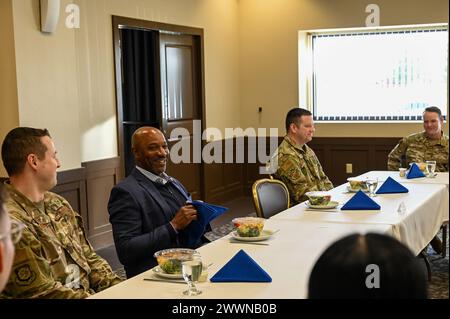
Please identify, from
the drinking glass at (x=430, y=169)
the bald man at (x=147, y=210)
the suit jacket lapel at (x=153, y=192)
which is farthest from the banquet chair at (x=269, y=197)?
the drinking glass at (x=430, y=169)

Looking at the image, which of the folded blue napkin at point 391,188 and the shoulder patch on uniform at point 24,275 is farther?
the folded blue napkin at point 391,188

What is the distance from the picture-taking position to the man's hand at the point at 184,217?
2.90m

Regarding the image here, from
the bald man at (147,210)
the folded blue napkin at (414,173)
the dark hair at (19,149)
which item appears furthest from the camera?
the folded blue napkin at (414,173)

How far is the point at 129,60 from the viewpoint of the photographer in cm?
662

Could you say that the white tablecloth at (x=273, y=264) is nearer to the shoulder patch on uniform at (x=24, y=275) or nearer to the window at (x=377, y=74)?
the shoulder patch on uniform at (x=24, y=275)

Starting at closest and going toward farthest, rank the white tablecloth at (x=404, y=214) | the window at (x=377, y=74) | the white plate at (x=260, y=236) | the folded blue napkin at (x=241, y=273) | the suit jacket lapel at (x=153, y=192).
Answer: the folded blue napkin at (x=241, y=273) < the white plate at (x=260, y=236) < the suit jacket lapel at (x=153, y=192) < the white tablecloth at (x=404, y=214) < the window at (x=377, y=74)

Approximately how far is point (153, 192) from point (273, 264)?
884mm

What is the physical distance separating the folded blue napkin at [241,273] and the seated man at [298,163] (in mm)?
2199

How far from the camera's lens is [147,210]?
301cm

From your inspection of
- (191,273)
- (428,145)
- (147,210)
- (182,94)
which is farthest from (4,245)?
(182,94)

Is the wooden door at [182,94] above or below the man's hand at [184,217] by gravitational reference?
above

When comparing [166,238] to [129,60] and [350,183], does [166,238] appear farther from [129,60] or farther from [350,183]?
[129,60]

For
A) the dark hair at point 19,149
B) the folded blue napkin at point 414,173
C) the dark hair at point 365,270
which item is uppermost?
the dark hair at point 19,149

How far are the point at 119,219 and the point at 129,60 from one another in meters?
3.93
